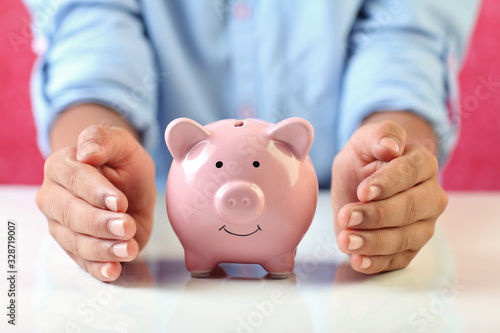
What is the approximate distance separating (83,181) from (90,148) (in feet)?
0.09

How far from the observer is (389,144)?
1.56 ft

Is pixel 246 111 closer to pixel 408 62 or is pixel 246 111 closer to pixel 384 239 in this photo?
pixel 408 62

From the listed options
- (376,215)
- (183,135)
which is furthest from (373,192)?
(183,135)

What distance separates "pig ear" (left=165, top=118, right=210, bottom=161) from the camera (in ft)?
1.46

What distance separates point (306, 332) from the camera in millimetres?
380

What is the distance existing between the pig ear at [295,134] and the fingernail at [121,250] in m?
0.14

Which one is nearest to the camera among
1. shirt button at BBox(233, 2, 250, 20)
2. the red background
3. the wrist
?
the wrist

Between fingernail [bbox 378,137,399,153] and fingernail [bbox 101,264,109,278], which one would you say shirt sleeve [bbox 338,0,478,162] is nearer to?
fingernail [bbox 378,137,399,153]

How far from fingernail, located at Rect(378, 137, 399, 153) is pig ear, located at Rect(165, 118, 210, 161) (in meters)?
0.15

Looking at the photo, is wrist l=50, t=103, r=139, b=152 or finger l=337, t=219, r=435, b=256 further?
wrist l=50, t=103, r=139, b=152

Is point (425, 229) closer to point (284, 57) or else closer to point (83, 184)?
point (83, 184)

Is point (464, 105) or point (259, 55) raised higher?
point (259, 55)

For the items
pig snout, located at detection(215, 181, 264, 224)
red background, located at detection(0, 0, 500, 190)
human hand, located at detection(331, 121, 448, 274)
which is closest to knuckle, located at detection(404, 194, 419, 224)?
human hand, located at detection(331, 121, 448, 274)

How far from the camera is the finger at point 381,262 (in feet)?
1.52
